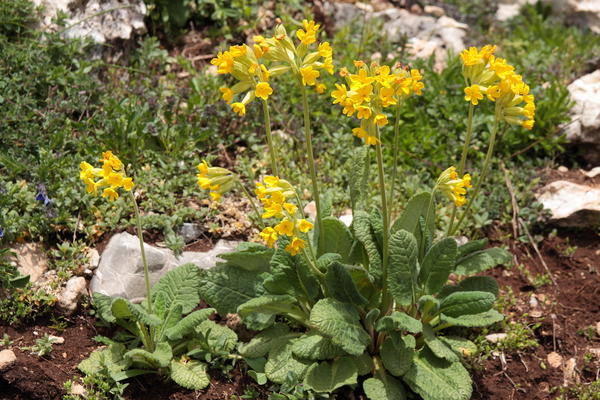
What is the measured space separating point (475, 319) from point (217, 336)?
1269 mm

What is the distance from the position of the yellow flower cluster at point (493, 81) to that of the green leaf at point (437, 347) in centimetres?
107

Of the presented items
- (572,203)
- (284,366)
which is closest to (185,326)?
(284,366)

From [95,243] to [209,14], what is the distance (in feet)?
8.48

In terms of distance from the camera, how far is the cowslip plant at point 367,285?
3.09 meters

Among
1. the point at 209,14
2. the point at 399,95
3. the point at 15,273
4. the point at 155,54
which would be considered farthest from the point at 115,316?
the point at 209,14

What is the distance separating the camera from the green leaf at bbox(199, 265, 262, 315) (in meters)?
3.51

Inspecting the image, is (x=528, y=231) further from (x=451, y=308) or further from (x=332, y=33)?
(x=332, y=33)

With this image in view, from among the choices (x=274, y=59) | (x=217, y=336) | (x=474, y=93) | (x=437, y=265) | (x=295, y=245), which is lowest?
(x=217, y=336)

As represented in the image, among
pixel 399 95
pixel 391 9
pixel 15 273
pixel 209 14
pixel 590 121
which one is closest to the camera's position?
pixel 399 95

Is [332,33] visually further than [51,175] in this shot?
Yes

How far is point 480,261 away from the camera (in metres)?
3.60

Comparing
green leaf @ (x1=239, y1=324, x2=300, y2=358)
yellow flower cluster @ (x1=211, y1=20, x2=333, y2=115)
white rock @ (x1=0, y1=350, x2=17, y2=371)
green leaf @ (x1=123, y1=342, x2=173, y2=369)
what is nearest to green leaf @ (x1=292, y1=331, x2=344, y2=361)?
green leaf @ (x1=239, y1=324, x2=300, y2=358)

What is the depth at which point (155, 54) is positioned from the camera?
17.4 ft

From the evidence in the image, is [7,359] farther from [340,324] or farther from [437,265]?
[437,265]
